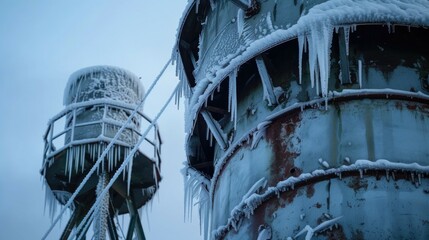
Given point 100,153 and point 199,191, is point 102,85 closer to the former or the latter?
point 100,153

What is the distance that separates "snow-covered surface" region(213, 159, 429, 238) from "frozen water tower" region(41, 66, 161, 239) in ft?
30.9

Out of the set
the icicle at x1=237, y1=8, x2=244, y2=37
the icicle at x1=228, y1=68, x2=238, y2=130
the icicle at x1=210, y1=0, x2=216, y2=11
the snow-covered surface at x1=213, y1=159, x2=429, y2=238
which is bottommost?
the snow-covered surface at x1=213, y1=159, x2=429, y2=238

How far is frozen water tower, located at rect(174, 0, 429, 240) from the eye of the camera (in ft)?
27.6

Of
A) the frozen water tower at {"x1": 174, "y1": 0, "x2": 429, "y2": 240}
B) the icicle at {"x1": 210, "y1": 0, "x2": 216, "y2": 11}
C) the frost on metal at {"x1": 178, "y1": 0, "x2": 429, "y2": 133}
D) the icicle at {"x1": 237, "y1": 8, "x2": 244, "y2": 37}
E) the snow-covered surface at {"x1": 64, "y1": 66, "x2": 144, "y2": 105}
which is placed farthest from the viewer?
the snow-covered surface at {"x1": 64, "y1": 66, "x2": 144, "y2": 105}

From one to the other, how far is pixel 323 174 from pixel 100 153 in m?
10.7

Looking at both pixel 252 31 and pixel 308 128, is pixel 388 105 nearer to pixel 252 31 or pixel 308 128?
pixel 308 128

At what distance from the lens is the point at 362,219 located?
820 centimetres

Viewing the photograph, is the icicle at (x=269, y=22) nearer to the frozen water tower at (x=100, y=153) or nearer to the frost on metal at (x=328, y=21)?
the frost on metal at (x=328, y=21)

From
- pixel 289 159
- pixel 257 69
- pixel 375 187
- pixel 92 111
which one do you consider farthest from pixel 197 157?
pixel 92 111

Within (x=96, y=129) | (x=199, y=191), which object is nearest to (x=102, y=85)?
(x=96, y=129)

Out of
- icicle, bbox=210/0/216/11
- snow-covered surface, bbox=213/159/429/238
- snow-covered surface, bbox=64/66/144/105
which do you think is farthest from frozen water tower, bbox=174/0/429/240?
snow-covered surface, bbox=64/66/144/105

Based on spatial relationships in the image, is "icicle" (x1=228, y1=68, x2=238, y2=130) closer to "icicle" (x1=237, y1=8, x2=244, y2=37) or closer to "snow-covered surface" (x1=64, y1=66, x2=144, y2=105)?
"icicle" (x1=237, y1=8, x2=244, y2=37)

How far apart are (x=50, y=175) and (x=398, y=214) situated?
12.5 metres

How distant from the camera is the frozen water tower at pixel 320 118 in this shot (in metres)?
8.42
